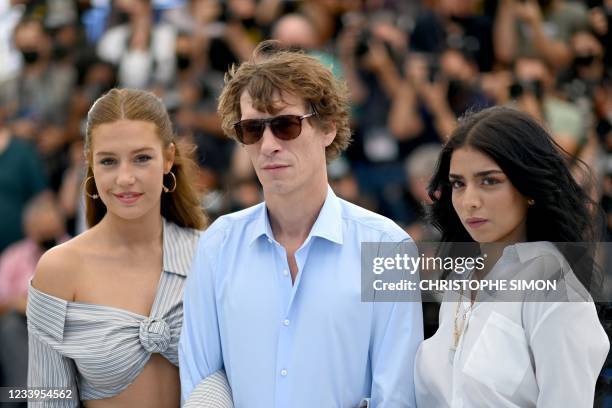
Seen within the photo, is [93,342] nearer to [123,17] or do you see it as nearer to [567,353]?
[567,353]

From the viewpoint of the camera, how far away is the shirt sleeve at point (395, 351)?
3506 mm

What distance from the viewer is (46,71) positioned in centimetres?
847

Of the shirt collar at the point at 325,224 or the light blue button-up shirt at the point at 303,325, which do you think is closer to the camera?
the light blue button-up shirt at the point at 303,325

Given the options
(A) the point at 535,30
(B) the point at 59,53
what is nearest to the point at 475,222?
(A) the point at 535,30

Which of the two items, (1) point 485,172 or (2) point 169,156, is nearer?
(1) point 485,172

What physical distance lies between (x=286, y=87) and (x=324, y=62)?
372 cm

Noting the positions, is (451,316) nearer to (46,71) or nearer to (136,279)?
(136,279)

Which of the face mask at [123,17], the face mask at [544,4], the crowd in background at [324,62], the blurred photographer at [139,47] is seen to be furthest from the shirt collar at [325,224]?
the face mask at [123,17]

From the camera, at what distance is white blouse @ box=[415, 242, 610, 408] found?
3.09 metres

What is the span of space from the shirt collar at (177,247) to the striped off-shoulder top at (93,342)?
14 centimetres

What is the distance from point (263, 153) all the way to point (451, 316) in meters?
0.83

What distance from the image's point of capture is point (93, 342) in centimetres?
391

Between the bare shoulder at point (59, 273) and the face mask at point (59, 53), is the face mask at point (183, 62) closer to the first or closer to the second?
the face mask at point (59, 53)

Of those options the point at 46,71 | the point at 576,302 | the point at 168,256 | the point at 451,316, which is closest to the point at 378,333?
the point at 451,316
